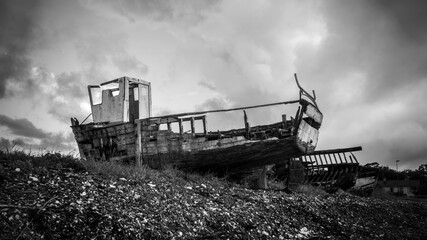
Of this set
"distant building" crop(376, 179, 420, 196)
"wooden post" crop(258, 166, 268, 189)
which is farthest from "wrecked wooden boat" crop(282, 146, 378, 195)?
"distant building" crop(376, 179, 420, 196)

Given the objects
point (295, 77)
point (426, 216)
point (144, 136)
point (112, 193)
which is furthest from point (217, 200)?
point (426, 216)

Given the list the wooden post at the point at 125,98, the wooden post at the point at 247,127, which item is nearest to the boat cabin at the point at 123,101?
the wooden post at the point at 125,98

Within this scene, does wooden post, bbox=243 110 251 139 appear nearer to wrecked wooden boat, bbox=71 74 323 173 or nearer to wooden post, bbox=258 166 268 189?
wrecked wooden boat, bbox=71 74 323 173

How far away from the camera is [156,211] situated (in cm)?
669

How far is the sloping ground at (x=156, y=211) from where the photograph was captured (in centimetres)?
545

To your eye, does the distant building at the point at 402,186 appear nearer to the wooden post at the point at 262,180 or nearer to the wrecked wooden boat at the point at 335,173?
the wrecked wooden boat at the point at 335,173

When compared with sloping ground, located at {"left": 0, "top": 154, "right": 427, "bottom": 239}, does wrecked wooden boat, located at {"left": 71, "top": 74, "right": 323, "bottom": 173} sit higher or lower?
higher

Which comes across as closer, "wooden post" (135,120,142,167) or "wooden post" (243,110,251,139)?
"wooden post" (243,110,251,139)

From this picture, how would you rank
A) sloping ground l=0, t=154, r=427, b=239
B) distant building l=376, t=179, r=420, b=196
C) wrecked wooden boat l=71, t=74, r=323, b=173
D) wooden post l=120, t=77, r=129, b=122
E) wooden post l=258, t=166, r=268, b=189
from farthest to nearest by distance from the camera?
distant building l=376, t=179, r=420, b=196, wooden post l=258, t=166, r=268, b=189, wooden post l=120, t=77, r=129, b=122, wrecked wooden boat l=71, t=74, r=323, b=173, sloping ground l=0, t=154, r=427, b=239

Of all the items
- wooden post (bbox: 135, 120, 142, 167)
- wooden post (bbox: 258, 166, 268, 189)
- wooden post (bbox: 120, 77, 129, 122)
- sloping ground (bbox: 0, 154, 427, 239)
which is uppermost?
wooden post (bbox: 120, 77, 129, 122)

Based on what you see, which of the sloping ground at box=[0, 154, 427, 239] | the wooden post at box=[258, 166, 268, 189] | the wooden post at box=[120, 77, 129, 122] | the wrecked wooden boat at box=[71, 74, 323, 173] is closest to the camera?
the sloping ground at box=[0, 154, 427, 239]

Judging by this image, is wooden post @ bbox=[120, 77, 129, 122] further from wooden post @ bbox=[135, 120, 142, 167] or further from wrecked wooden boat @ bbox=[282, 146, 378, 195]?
wrecked wooden boat @ bbox=[282, 146, 378, 195]

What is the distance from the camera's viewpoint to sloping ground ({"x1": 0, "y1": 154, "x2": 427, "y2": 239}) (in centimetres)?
545

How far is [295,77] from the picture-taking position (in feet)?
36.7
